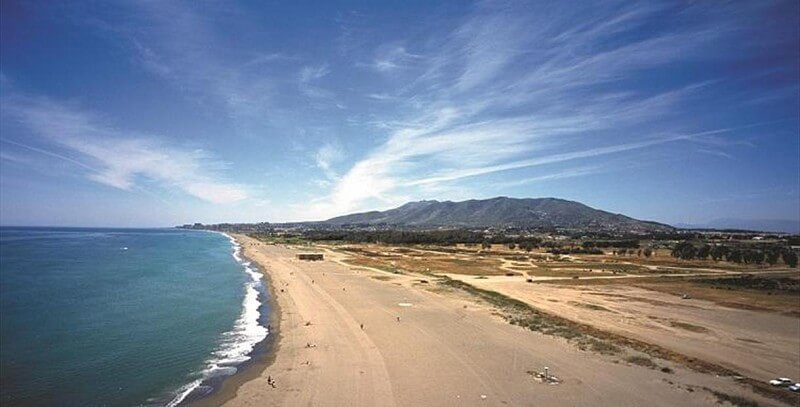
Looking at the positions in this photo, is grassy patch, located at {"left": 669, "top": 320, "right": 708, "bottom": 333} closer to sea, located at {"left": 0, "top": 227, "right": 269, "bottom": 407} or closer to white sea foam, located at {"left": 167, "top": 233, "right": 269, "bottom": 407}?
sea, located at {"left": 0, "top": 227, "right": 269, "bottom": 407}

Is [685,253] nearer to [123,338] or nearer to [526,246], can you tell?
[526,246]

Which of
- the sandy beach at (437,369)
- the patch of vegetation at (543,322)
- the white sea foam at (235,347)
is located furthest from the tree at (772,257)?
the white sea foam at (235,347)

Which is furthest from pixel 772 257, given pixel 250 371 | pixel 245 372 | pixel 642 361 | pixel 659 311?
pixel 245 372

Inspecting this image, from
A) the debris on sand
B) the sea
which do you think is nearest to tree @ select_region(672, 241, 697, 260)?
the sea

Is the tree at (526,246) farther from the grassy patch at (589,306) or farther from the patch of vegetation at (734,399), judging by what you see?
the patch of vegetation at (734,399)

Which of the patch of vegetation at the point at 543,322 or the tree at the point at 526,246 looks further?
the tree at the point at 526,246

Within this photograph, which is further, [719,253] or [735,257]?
[719,253]
